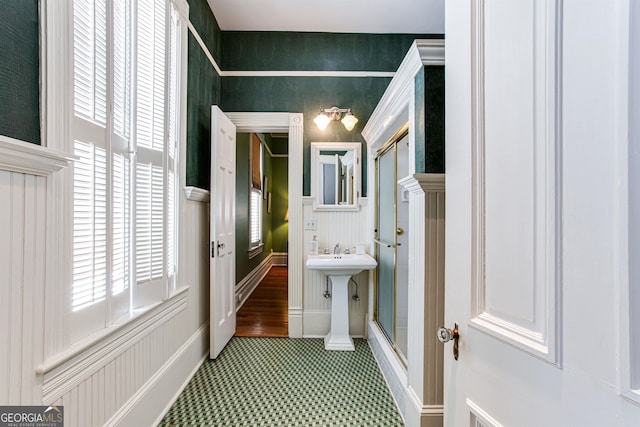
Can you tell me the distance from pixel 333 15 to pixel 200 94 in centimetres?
147

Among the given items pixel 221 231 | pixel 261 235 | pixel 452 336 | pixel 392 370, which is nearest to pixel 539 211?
pixel 452 336

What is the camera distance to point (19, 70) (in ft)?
2.95

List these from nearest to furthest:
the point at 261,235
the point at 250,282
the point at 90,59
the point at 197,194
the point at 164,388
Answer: the point at 90,59, the point at 164,388, the point at 197,194, the point at 250,282, the point at 261,235

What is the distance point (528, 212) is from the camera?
548 millimetres

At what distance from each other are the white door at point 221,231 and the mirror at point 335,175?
2.70 feet

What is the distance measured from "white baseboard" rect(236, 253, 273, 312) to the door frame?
1.12m

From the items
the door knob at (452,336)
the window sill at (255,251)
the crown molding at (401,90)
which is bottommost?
the window sill at (255,251)

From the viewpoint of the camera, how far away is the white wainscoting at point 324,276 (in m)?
2.93

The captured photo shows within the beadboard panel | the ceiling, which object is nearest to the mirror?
the ceiling

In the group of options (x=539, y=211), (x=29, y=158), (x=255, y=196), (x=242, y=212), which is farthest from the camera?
(x=255, y=196)

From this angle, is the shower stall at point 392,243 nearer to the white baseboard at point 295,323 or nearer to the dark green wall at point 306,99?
the dark green wall at point 306,99

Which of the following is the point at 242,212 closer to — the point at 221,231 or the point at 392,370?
the point at 221,231

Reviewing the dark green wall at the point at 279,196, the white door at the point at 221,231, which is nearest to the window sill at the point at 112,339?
the white door at the point at 221,231

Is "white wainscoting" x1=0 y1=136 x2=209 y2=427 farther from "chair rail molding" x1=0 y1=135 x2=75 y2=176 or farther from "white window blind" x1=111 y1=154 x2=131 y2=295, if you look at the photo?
"white window blind" x1=111 y1=154 x2=131 y2=295
